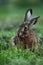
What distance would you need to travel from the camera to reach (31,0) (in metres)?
28.1

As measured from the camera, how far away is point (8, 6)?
25984mm

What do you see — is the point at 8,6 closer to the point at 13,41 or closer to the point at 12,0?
the point at 12,0

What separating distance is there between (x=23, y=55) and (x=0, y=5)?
53.9 ft

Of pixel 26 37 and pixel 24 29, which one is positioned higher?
pixel 24 29

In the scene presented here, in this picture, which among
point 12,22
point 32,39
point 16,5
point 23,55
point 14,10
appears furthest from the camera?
point 16,5

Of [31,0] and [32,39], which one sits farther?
[31,0]

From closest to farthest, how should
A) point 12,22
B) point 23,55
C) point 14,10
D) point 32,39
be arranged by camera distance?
1. point 23,55
2. point 32,39
3. point 12,22
4. point 14,10

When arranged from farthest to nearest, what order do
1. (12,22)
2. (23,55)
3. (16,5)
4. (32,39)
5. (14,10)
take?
(16,5) → (14,10) → (12,22) → (32,39) → (23,55)

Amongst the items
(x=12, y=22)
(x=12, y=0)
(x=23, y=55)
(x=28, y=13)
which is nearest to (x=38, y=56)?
(x=23, y=55)

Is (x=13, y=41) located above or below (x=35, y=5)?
below

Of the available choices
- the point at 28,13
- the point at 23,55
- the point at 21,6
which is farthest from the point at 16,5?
the point at 23,55

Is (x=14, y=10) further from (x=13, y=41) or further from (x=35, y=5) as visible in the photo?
(x=13, y=41)

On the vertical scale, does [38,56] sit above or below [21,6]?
below

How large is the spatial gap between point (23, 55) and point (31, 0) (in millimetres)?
18276
